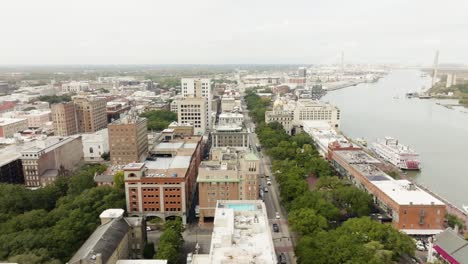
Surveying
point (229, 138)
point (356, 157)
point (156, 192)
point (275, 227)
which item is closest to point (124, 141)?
point (156, 192)

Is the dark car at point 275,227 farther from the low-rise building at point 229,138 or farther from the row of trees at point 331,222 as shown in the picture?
the low-rise building at point 229,138

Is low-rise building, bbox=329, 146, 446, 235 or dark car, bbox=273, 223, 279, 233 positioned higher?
low-rise building, bbox=329, 146, 446, 235

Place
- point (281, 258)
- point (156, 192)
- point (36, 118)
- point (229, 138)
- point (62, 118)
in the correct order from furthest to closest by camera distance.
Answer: point (36, 118) → point (62, 118) → point (229, 138) → point (156, 192) → point (281, 258)

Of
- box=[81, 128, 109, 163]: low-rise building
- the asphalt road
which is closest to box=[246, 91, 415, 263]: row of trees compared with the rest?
the asphalt road

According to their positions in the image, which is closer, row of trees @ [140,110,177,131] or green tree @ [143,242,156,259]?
green tree @ [143,242,156,259]

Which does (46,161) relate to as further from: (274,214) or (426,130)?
(426,130)

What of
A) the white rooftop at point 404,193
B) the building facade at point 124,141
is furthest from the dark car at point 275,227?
the building facade at point 124,141

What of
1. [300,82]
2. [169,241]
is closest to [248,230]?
[169,241]

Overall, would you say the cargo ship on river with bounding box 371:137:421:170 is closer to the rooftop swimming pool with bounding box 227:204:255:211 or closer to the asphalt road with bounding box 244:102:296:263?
the asphalt road with bounding box 244:102:296:263
